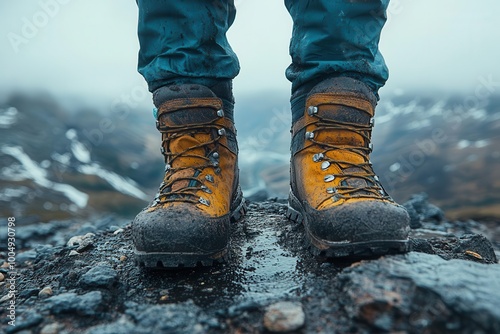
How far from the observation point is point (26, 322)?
1511 mm

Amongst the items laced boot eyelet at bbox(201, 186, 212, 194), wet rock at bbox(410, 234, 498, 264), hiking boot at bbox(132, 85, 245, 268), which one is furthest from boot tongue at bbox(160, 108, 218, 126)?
wet rock at bbox(410, 234, 498, 264)

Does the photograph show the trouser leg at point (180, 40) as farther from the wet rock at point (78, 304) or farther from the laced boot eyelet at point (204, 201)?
the wet rock at point (78, 304)

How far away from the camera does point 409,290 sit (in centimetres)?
132

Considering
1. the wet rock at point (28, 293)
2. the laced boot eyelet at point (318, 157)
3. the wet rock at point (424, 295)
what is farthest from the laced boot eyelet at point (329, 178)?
the wet rock at point (28, 293)

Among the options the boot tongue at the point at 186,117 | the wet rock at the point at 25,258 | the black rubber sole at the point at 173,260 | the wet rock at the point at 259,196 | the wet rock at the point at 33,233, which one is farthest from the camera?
the wet rock at the point at 259,196

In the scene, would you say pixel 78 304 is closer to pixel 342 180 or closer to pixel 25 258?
pixel 342 180

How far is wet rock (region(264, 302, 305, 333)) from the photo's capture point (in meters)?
1.34

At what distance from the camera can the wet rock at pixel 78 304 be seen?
154 cm

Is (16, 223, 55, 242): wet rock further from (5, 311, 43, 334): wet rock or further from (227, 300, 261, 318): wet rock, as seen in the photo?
(227, 300, 261, 318): wet rock

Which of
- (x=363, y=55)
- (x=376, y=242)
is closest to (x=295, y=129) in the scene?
(x=363, y=55)

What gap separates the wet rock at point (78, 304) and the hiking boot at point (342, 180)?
109 centimetres

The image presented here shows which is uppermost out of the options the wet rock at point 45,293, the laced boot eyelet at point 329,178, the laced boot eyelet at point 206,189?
the laced boot eyelet at point 329,178

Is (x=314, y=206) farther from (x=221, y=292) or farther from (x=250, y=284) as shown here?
(x=221, y=292)

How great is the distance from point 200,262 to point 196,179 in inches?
19.5
